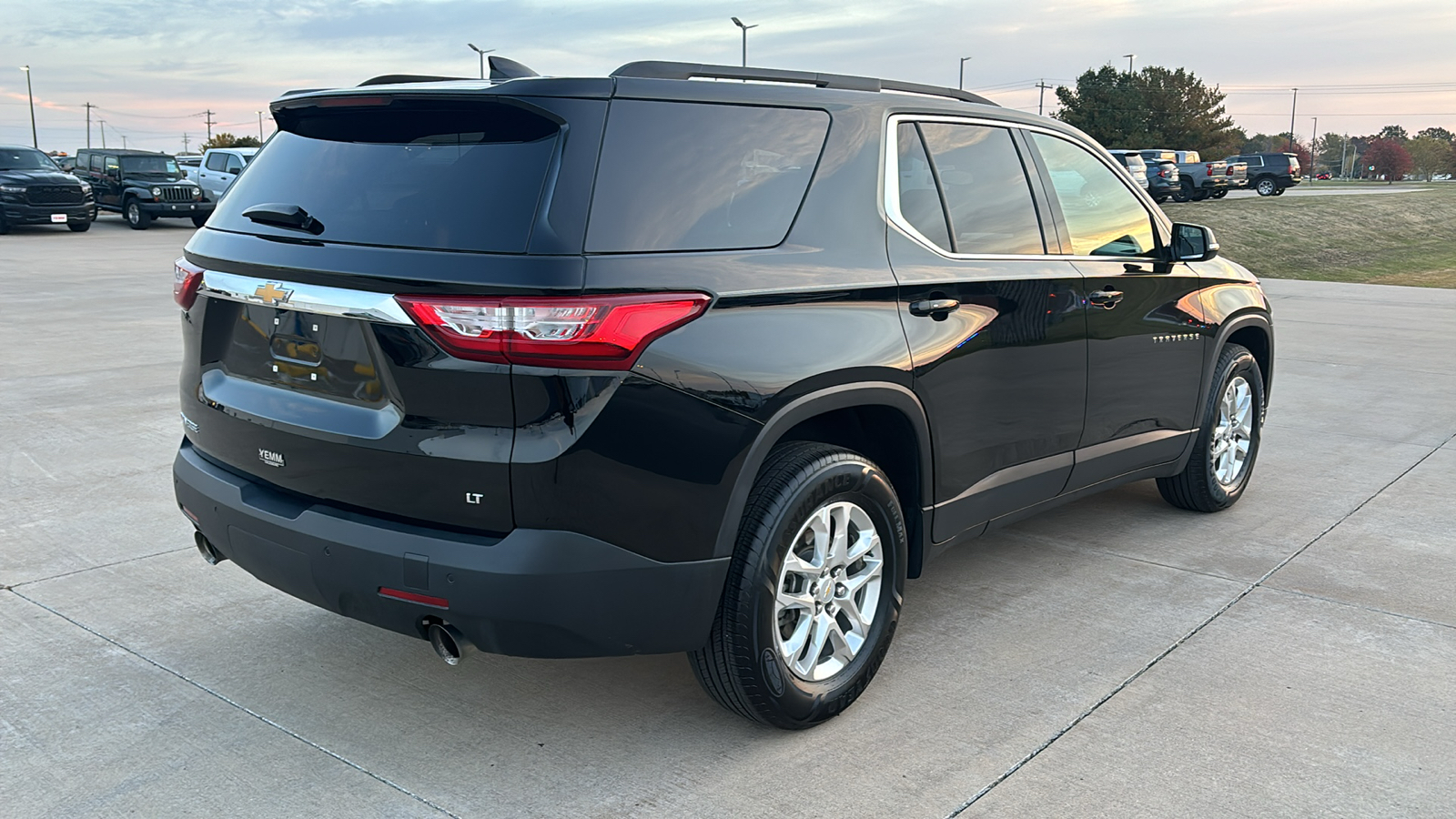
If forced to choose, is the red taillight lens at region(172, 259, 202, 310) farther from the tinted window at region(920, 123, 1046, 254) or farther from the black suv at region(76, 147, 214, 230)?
the black suv at region(76, 147, 214, 230)

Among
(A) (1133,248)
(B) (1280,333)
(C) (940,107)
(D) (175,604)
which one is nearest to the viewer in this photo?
(C) (940,107)

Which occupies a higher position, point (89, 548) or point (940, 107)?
point (940, 107)

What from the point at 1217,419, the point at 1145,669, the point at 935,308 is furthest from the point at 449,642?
the point at 1217,419

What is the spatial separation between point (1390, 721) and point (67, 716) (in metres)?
3.77

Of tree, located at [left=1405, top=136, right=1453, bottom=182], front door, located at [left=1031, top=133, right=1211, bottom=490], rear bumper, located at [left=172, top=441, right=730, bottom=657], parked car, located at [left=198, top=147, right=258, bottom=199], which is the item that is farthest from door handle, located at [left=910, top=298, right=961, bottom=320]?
tree, located at [left=1405, top=136, right=1453, bottom=182]

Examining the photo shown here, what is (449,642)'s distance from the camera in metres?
2.86

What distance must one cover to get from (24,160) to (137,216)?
2.60 m

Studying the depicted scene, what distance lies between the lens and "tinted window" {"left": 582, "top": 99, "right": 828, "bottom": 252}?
9.20ft

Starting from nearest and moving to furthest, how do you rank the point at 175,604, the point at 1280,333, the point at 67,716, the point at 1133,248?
1. the point at 67,716
2. the point at 175,604
3. the point at 1133,248
4. the point at 1280,333

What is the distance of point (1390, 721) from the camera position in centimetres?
337

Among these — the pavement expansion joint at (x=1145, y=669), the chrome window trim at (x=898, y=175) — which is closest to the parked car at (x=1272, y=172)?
the pavement expansion joint at (x=1145, y=669)

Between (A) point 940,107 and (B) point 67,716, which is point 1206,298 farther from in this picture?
(B) point 67,716

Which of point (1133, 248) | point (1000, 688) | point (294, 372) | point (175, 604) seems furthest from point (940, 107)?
point (175, 604)

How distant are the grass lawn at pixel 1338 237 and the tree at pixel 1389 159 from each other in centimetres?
10917
